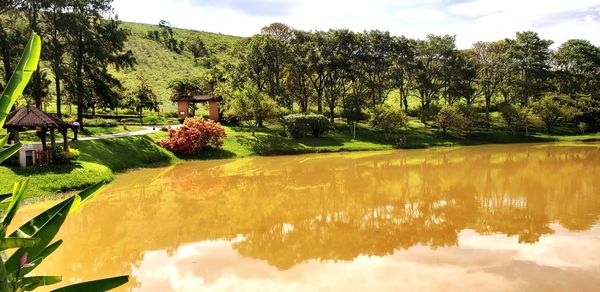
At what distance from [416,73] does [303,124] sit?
22969 millimetres

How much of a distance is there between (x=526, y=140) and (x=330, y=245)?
4870 centimetres

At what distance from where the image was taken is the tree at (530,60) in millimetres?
63594

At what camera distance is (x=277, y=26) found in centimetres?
5788

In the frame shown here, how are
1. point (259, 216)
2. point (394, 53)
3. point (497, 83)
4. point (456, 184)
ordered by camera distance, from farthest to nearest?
1. point (497, 83)
2. point (394, 53)
3. point (456, 184)
4. point (259, 216)

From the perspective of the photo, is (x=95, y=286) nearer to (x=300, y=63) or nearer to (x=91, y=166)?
(x=91, y=166)

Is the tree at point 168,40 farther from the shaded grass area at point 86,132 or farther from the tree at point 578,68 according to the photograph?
the tree at point 578,68

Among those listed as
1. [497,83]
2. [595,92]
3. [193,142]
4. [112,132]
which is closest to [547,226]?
[193,142]

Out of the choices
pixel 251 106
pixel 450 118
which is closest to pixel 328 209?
pixel 251 106

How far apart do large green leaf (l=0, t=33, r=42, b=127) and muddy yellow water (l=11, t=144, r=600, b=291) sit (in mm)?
10039

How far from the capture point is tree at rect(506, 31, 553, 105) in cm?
6359

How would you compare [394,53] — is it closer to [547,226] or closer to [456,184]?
[456,184]

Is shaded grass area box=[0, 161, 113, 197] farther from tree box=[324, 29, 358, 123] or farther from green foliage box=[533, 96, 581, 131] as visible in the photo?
green foliage box=[533, 96, 581, 131]

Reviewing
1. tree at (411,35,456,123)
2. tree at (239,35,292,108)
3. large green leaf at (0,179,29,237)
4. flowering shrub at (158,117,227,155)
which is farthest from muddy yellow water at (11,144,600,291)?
tree at (411,35,456,123)

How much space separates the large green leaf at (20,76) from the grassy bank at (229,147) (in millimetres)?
15559
